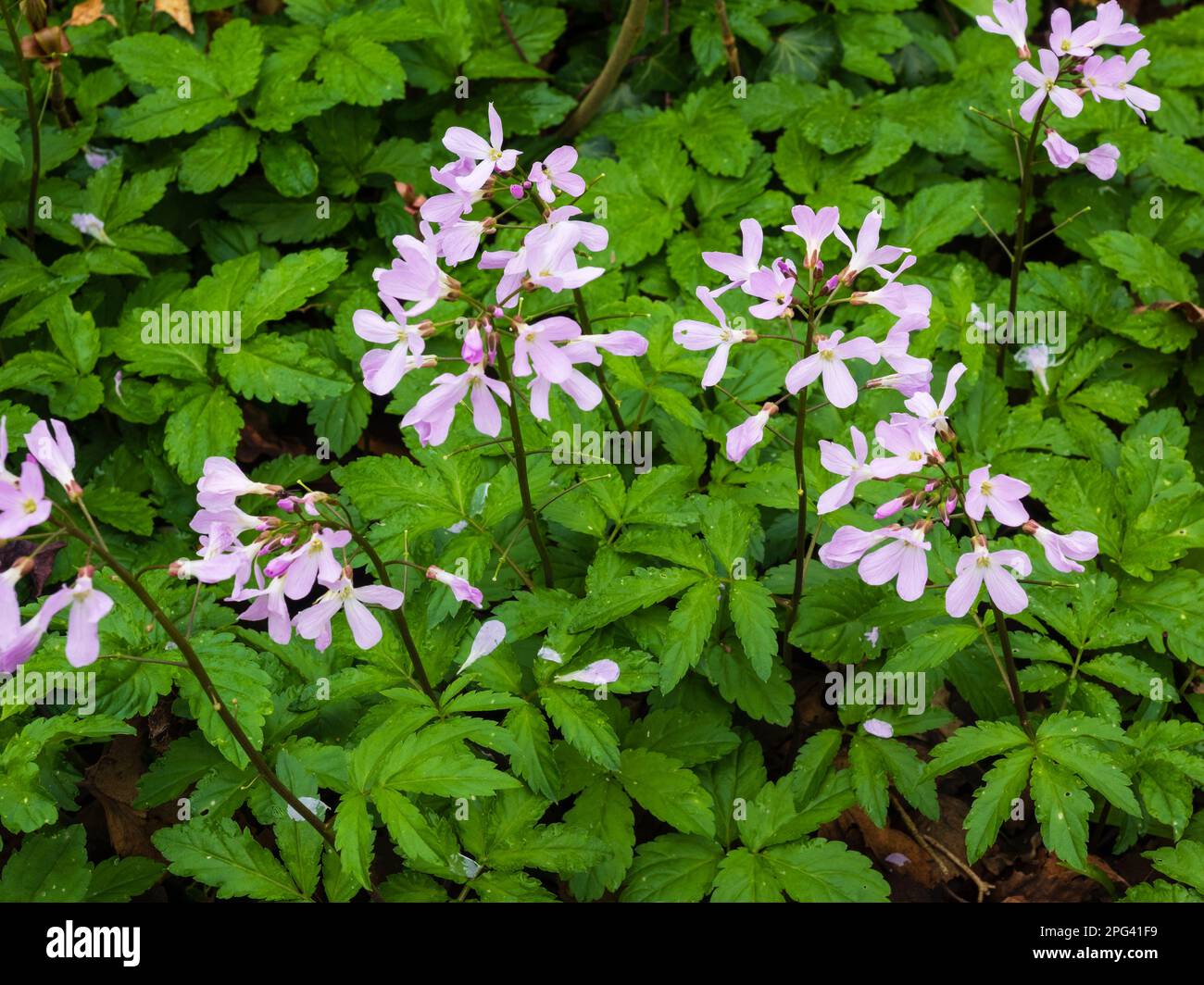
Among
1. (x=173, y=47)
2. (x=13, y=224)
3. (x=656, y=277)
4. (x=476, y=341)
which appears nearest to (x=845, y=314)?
(x=656, y=277)

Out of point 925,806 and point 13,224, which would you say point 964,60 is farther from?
point 13,224

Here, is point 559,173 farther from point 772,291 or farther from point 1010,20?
point 1010,20

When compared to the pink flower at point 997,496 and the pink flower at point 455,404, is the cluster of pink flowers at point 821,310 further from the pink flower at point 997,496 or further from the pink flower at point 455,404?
the pink flower at point 455,404

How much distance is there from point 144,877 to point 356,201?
283cm

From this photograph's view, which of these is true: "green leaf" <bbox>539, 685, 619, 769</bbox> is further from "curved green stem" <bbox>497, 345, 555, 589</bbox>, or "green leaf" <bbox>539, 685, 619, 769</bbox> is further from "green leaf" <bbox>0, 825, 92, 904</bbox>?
"green leaf" <bbox>0, 825, 92, 904</bbox>

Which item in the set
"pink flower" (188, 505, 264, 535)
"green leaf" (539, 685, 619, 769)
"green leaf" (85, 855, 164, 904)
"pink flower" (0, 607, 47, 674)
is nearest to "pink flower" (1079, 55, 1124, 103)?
"green leaf" (539, 685, 619, 769)

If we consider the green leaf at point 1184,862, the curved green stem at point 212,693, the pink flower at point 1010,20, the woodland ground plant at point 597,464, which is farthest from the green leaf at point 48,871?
the pink flower at point 1010,20

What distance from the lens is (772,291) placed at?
96.6 inches

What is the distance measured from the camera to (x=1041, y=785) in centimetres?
261

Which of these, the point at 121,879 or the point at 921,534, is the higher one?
the point at 921,534

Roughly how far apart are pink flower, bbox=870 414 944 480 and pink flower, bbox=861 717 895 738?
38.8 inches

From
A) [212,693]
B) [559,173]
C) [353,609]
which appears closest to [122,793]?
[212,693]

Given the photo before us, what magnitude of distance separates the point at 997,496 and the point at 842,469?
0.33 meters

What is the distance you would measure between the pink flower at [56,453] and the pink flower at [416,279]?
699mm
